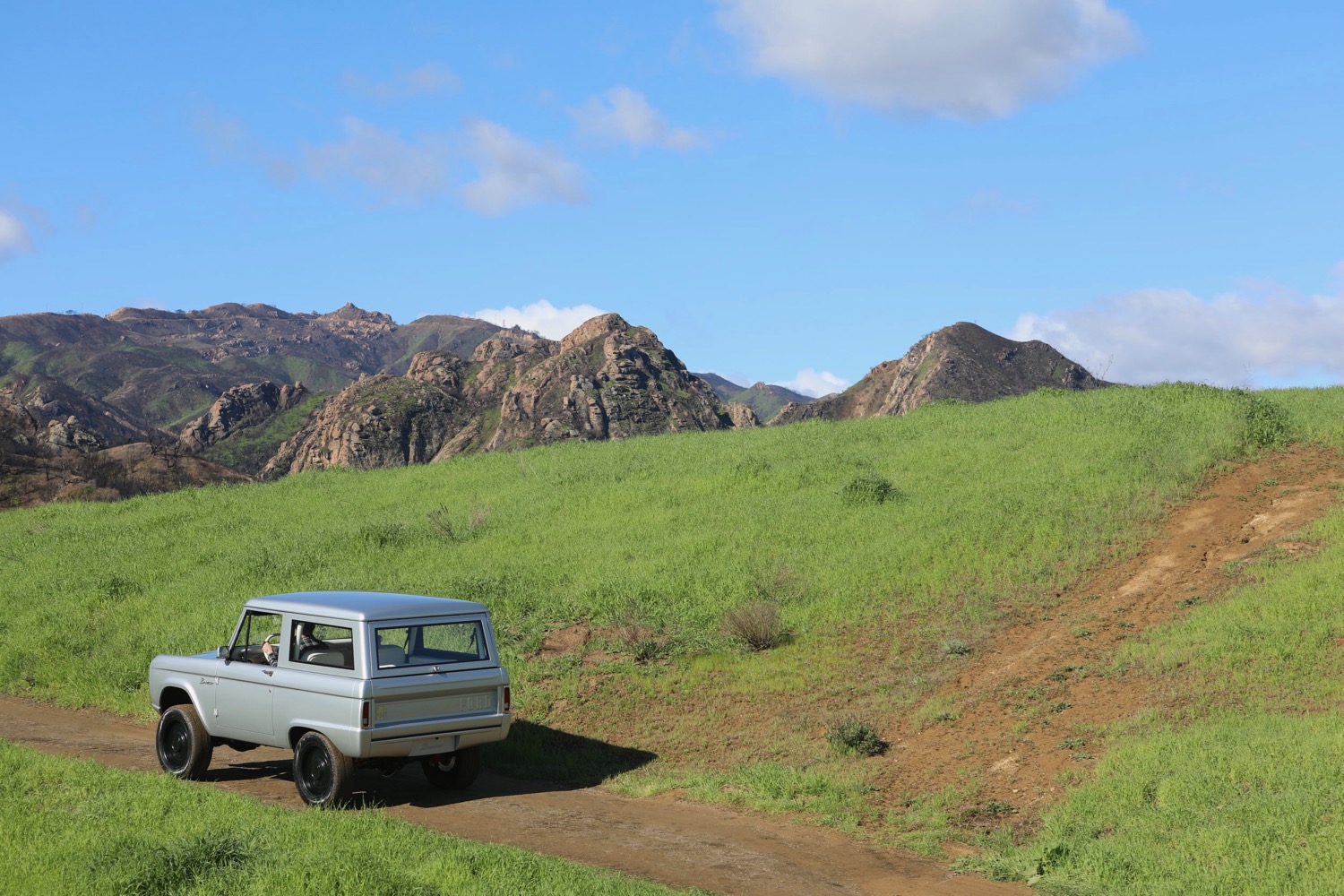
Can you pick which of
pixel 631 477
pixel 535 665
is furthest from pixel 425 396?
pixel 535 665

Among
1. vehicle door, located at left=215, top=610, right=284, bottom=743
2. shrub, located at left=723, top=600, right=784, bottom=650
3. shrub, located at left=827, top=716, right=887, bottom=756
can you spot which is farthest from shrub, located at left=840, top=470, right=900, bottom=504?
vehicle door, located at left=215, top=610, right=284, bottom=743

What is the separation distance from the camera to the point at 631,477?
29906 millimetres

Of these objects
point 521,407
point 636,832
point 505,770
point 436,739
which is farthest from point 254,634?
point 521,407

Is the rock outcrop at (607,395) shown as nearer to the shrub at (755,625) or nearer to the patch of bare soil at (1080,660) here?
the patch of bare soil at (1080,660)

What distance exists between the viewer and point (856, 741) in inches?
550

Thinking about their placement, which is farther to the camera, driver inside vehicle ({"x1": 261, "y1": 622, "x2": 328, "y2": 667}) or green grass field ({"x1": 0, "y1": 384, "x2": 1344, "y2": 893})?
green grass field ({"x1": 0, "y1": 384, "x2": 1344, "y2": 893})

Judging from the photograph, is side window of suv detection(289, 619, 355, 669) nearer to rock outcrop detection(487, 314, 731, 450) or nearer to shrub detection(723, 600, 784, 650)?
shrub detection(723, 600, 784, 650)

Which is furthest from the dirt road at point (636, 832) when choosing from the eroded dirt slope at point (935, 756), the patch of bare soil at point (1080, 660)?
the patch of bare soil at point (1080, 660)

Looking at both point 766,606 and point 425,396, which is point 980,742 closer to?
point 766,606

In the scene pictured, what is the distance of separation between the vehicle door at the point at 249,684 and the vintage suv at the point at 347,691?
0.02 meters

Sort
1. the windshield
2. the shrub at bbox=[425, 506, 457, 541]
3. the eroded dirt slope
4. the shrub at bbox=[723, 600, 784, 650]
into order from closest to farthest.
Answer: the eroded dirt slope < the windshield < the shrub at bbox=[723, 600, 784, 650] < the shrub at bbox=[425, 506, 457, 541]

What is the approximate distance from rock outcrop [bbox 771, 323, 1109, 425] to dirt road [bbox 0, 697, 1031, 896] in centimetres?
13515

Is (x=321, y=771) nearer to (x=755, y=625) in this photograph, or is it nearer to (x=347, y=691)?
(x=347, y=691)

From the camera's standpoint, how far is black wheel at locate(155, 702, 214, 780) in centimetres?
1263
